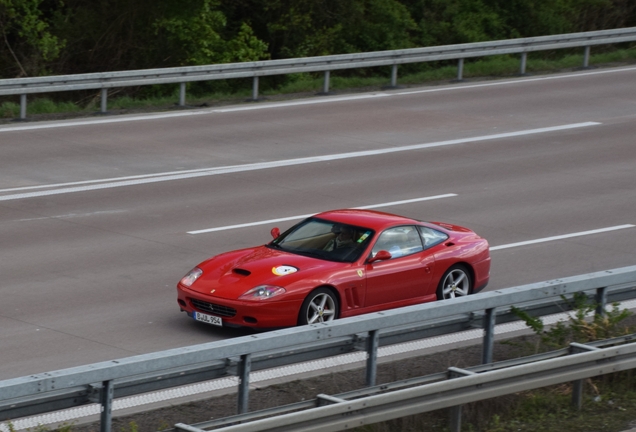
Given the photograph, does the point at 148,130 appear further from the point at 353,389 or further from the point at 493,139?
the point at 353,389

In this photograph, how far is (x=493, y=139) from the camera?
23109mm

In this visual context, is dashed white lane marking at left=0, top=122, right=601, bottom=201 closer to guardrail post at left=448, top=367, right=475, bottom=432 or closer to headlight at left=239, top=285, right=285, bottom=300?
headlight at left=239, top=285, right=285, bottom=300

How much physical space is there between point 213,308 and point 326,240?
167 centimetres

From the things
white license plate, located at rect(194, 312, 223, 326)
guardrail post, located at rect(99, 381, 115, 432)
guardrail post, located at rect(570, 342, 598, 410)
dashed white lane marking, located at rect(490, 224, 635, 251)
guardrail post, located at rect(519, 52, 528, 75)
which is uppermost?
guardrail post, located at rect(519, 52, 528, 75)

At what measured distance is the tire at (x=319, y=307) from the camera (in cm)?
1157

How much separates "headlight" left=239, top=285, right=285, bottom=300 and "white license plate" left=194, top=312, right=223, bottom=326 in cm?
37

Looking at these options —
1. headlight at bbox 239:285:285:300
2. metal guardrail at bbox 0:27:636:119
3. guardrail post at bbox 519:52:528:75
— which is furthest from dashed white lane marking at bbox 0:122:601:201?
headlight at bbox 239:285:285:300

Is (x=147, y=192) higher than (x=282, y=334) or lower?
lower

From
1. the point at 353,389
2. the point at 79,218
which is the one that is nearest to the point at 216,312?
the point at 353,389

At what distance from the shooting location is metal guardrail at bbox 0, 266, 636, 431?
726 cm

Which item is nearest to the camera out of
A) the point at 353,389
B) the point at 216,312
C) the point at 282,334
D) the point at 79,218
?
the point at 282,334

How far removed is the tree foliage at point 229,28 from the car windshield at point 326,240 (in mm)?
18840

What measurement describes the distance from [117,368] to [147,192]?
430 inches

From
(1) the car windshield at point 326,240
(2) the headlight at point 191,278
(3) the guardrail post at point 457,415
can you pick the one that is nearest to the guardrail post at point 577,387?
(3) the guardrail post at point 457,415
